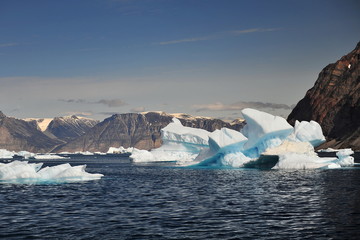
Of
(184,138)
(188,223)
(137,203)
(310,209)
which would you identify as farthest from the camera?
(184,138)

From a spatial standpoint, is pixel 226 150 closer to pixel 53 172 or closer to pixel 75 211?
pixel 53 172

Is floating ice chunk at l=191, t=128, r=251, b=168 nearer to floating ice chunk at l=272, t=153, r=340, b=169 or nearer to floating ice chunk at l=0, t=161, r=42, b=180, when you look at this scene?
floating ice chunk at l=272, t=153, r=340, b=169

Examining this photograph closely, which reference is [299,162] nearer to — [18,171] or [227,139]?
[227,139]

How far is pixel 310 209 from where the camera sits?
88.3 feet

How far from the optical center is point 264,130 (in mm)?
60250

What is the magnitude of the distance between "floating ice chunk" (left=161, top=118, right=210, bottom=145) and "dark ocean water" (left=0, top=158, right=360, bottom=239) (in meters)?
45.4

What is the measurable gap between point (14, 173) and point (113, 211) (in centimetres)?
2193

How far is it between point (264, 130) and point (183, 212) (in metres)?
35.8

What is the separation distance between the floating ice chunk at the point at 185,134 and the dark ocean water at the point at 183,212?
45443 millimetres

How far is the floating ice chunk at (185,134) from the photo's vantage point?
283 ft

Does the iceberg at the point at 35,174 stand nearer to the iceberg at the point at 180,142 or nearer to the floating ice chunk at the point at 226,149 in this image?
the floating ice chunk at the point at 226,149

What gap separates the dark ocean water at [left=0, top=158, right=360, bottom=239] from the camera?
66.9ft

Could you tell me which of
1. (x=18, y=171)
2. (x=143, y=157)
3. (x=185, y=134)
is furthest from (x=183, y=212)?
(x=143, y=157)

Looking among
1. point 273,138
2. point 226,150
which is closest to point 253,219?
point 273,138
